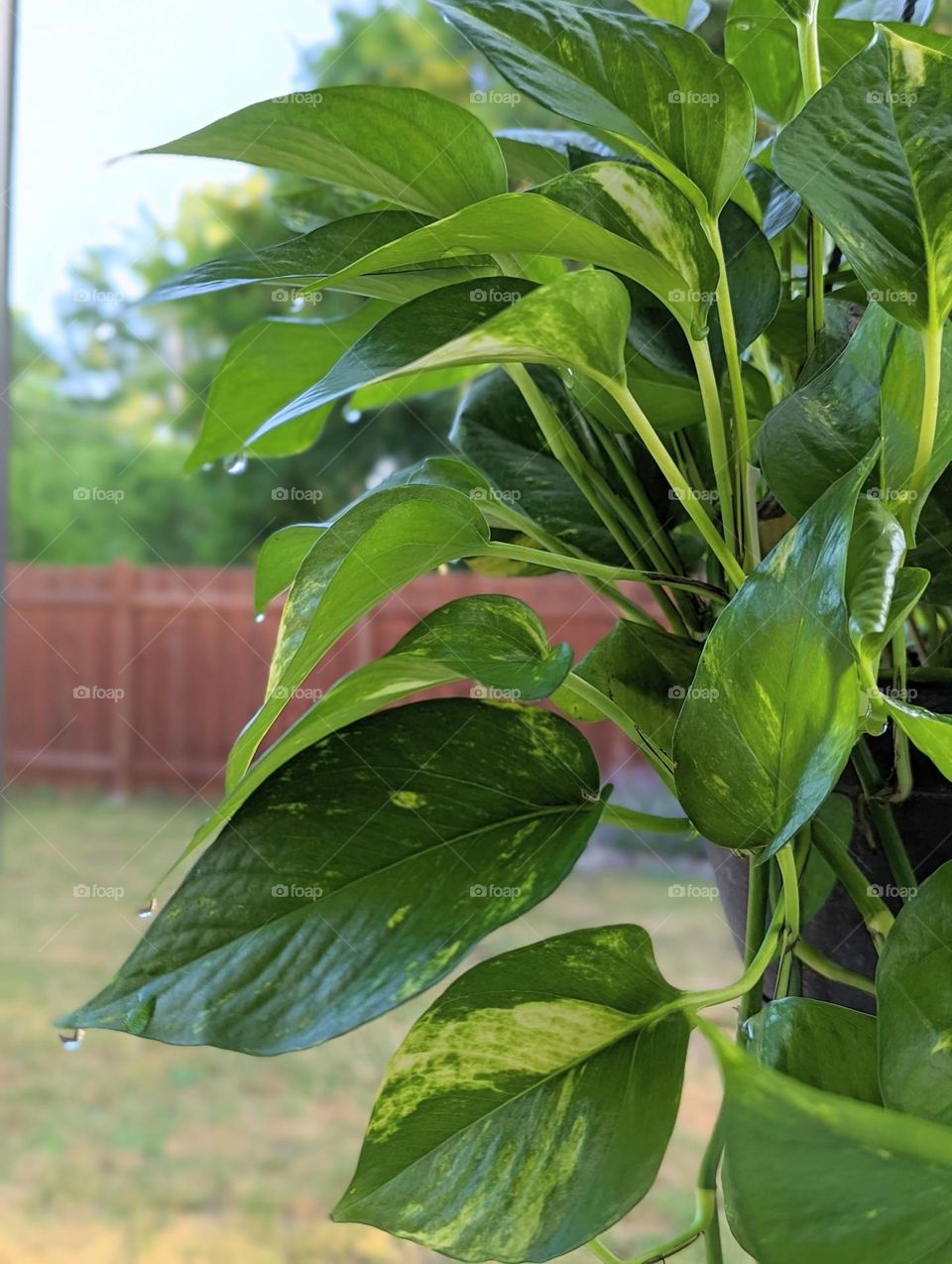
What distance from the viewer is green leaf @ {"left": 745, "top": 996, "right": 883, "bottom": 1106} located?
0.67 ft

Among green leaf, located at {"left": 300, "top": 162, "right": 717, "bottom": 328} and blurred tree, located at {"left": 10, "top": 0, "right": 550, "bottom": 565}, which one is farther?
blurred tree, located at {"left": 10, "top": 0, "right": 550, "bottom": 565}

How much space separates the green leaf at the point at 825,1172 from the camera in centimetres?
15

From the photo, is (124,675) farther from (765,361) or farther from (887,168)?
(887,168)

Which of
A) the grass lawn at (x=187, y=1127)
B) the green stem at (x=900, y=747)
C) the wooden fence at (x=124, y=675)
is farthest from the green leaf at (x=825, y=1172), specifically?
the wooden fence at (x=124, y=675)

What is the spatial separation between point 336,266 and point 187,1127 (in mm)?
1713

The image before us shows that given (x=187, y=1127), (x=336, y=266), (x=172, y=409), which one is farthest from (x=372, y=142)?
(x=172, y=409)

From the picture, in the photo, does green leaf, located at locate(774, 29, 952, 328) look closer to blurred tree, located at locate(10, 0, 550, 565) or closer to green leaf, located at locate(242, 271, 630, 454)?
green leaf, located at locate(242, 271, 630, 454)

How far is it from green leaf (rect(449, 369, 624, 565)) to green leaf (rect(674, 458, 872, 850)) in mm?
125

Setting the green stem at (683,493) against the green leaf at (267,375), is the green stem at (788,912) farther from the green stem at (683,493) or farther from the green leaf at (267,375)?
the green leaf at (267,375)

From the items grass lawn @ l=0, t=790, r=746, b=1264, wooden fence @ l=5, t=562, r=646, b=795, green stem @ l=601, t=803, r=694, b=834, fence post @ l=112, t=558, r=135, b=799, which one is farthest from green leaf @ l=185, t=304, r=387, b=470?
fence post @ l=112, t=558, r=135, b=799

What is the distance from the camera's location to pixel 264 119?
225 millimetres

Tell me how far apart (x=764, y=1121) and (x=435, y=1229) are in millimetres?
82

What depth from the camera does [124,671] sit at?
3283 millimetres

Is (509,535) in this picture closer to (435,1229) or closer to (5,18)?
(435,1229)
